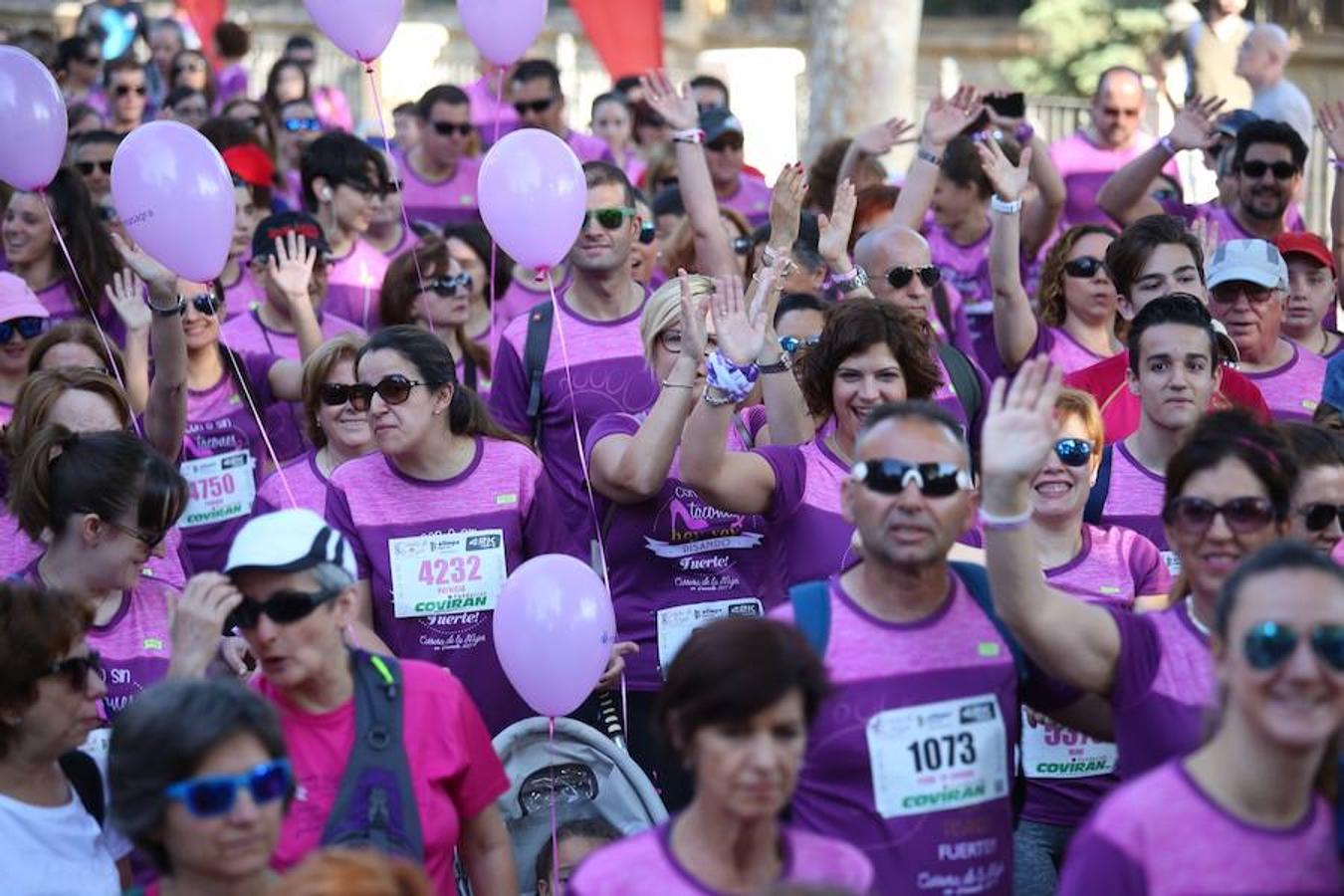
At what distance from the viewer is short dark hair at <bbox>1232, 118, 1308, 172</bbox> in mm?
8961

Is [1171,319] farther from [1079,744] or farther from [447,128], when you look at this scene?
[447,128]

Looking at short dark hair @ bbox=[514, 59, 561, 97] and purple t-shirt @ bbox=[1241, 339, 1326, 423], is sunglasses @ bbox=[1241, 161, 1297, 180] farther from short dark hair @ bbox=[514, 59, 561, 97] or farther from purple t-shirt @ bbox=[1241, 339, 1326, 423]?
short dark hair @ bbox=[514, 59, 561, 97]

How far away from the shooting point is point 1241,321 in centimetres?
752

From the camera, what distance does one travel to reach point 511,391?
7.28 meters

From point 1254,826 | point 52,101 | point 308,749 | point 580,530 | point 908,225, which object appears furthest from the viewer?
point 908,225

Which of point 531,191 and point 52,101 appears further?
point 52,101

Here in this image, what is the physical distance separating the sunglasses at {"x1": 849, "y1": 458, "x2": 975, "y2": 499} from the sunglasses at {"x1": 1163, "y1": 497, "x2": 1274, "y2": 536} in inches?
19.1

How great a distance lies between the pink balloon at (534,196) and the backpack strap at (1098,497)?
1964 millimetres

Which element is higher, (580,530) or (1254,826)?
(1254,826)

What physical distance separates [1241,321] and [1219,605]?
12.4 feet

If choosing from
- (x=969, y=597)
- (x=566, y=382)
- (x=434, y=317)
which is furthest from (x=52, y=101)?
(x=969, y=597)

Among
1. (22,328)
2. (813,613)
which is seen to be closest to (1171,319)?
(813,613)

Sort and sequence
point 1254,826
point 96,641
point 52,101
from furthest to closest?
point 52,101 → point 96,641 → point 1254,826

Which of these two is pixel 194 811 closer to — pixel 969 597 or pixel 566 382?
pixel 969 597
